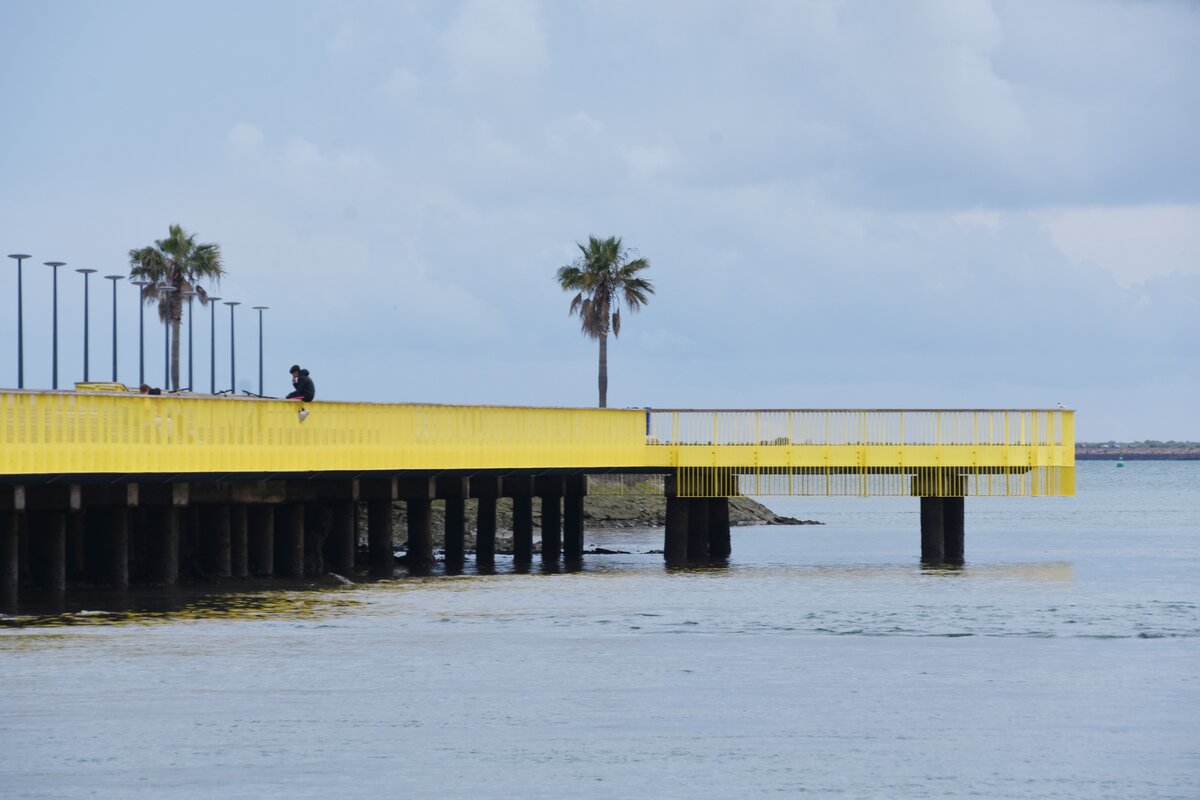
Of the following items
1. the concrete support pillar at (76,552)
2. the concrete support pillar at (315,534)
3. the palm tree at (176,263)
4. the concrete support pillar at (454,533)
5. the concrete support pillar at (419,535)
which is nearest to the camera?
the concrete support pillar at (76,552)

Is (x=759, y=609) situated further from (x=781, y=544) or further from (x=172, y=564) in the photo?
(x=781, y=544)

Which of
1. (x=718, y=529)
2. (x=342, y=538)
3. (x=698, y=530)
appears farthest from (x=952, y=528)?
(x=342, y=538)

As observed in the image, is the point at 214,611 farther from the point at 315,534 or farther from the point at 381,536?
the point at 381,536

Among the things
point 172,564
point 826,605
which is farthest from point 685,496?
point 172,564

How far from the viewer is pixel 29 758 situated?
20234 millimetres

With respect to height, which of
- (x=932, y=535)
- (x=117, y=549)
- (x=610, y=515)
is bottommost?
(x=610, y=515)

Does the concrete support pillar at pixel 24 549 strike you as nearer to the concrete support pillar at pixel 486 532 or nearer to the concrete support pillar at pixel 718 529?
the concrete support pillar at pixel 486 532

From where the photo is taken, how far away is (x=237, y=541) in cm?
4216

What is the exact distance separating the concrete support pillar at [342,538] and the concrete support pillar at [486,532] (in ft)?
21.4

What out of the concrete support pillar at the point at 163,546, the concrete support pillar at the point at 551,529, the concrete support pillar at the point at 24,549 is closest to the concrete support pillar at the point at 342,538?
the concrete support pillar at the point at 163,546

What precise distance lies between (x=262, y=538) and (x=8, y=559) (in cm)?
879

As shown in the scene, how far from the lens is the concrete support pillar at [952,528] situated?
2076 inches

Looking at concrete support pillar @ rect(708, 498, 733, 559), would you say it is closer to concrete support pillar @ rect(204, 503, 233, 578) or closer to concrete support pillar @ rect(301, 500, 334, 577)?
concrete support pillar @ rect(301, 500, 334, 577)

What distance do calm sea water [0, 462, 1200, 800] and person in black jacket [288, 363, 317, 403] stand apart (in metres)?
3.83
